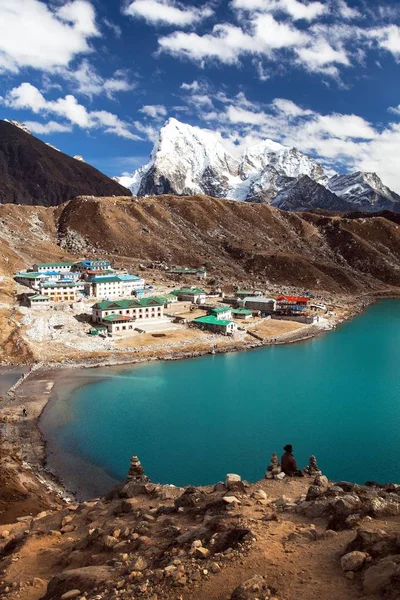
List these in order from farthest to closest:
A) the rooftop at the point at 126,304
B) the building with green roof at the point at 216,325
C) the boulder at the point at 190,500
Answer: the building with green roof at the point at 216,325 → the rooftop at the point at 126,304 → the boulder at the point at 190,500

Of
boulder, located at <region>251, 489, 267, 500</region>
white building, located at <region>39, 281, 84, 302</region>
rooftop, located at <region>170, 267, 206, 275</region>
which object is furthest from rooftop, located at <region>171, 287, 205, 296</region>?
boulder, located at <region>251, 489, 267, 500</region>

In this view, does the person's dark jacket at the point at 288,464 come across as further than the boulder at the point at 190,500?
Yes

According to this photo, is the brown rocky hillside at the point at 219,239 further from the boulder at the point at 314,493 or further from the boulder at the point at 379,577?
the boulder at the point at 379,577

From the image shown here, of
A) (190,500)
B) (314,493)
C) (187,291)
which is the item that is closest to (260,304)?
(187,291)

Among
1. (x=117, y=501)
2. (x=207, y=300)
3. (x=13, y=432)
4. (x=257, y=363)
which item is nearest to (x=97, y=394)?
(x=13, y=432)

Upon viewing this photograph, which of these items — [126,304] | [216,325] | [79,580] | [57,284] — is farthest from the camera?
[57,284]

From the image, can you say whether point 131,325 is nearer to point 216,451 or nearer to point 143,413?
point 143,413

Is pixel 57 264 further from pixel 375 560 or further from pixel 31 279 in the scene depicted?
pixel 375 560

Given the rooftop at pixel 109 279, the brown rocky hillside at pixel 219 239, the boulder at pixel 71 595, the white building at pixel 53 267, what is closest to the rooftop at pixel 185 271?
the brown rocky hillside at pixel 219 239
